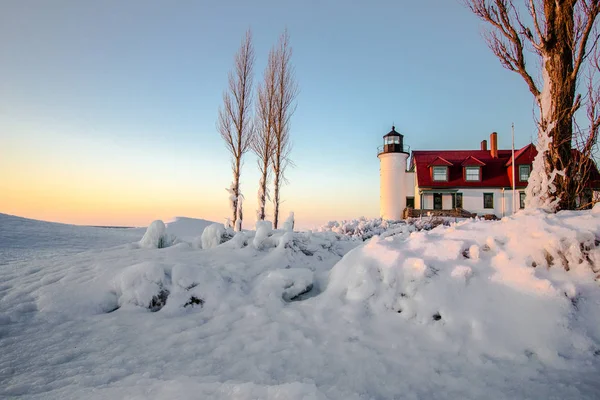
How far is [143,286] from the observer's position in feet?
12.9

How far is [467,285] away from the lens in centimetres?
335

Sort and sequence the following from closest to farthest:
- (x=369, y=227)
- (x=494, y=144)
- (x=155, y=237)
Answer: (x=155, y=237) < (x=369, y=227) < (x=494, y=144)

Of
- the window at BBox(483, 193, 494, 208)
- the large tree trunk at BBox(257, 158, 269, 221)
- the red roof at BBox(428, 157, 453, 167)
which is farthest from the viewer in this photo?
the red roof at BBox(428, 157, 453, 167)

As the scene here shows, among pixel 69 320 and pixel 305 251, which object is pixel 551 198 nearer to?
pixel 305 251

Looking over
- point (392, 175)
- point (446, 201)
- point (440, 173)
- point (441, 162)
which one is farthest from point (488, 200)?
point (392, 175)

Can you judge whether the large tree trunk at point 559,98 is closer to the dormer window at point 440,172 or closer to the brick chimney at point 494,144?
the dormer window at point 440,172

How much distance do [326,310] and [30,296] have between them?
3559mm

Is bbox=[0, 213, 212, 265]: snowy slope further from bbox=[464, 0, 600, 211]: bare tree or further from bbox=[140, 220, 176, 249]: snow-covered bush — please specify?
bbox=[464, 0, 600, 211]: bare tree

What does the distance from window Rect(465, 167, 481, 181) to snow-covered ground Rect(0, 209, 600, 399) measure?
26.5m

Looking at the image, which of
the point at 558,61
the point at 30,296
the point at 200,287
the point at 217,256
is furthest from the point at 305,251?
the point at 558,61

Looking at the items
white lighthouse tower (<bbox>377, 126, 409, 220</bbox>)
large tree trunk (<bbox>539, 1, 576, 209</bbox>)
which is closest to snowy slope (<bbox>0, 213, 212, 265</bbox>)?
large tree trunk (<bbox>539, 1, 576, 209</bbox>)

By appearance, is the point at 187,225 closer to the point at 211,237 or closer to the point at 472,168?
the point at 211,237

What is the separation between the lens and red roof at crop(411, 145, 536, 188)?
90.1 feet

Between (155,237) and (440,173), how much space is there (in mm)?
26694
